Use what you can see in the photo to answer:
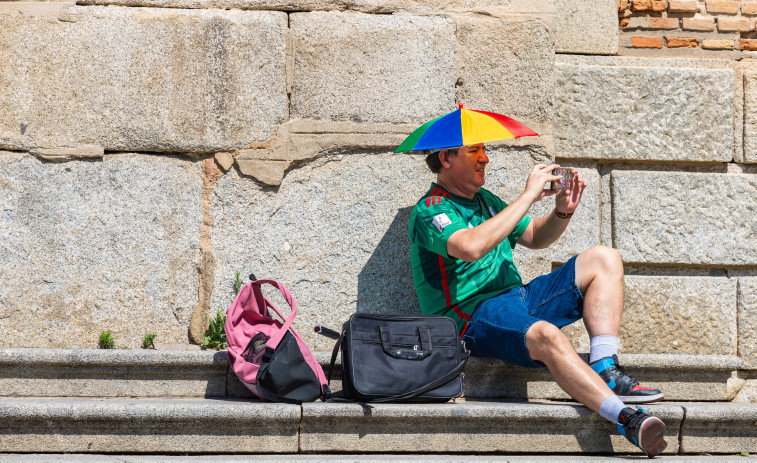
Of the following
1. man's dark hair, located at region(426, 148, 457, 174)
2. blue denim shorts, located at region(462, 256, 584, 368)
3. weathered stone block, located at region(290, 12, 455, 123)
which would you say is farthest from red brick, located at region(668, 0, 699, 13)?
blue denim shorts, located at region(462, 256, 584, 368)

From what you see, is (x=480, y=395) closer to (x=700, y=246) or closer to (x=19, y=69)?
(x=700, y=246)

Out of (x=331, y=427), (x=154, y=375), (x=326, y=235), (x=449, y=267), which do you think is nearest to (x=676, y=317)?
(x=449, y=267)

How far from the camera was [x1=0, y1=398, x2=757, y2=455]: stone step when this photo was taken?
287 cm

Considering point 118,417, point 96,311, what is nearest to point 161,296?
point 96,311

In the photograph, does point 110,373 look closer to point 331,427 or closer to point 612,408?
point 331,427

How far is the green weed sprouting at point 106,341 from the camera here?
12.3ft

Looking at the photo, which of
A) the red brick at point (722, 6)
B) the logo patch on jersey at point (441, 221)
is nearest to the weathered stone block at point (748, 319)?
the red brick at point (722, 6)

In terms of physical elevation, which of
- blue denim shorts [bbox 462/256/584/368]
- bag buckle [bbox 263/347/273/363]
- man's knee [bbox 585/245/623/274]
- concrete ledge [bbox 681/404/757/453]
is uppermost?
man's knee [bbox 585/245/623/274]

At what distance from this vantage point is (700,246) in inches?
167

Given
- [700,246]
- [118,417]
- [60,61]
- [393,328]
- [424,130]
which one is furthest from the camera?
[700,246]

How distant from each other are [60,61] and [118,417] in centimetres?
194

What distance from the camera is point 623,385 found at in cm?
313

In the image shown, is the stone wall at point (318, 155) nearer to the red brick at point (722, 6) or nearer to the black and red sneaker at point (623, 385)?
the red brick at point (722, 6)

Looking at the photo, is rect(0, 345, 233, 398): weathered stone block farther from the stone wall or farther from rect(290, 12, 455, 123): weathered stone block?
rect(290, 12, 455, 123): weathered stone block
